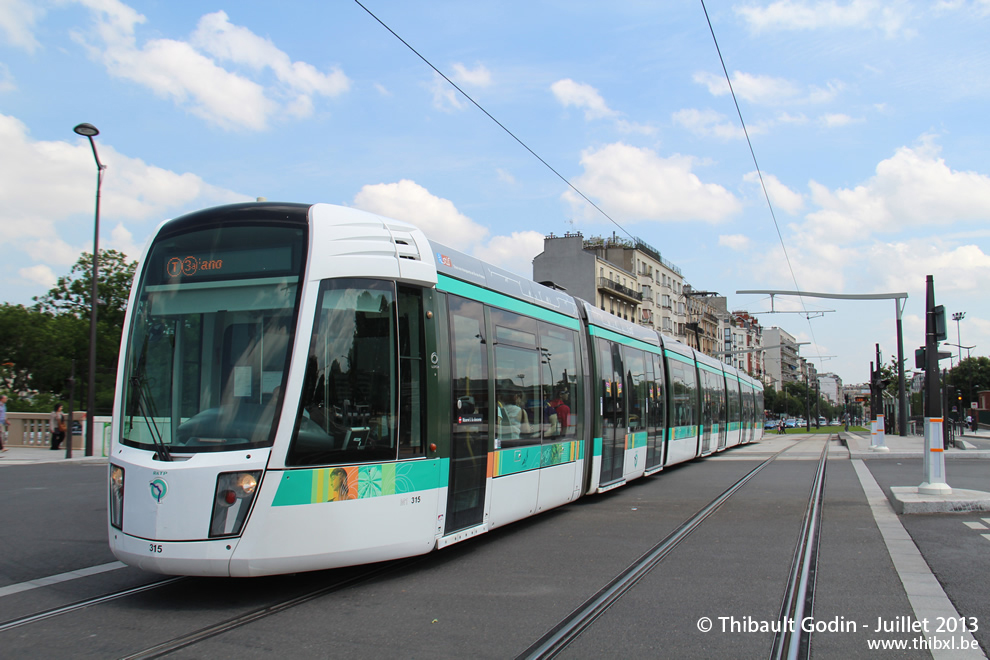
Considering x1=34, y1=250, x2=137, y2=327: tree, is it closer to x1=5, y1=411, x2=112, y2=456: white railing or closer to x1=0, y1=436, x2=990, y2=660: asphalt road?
x1=5, y1=411, x2=112, y2=456: white railing

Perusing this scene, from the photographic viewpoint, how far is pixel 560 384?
1086cm

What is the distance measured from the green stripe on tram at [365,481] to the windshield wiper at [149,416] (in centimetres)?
Result: 93

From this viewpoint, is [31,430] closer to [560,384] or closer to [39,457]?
[39,457]

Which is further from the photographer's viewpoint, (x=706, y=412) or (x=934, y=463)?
(x=706, y=412)

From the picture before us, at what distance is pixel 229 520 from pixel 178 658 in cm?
130

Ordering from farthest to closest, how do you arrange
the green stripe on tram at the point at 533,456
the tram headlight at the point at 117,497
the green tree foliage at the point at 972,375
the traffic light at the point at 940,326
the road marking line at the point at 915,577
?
1. the green tree foliage at the point at 972,375
2. the traffic light at the point at 940,326
3. the green stripe on tram at the point at 533,456
4. the tram headlight at the point at 117,497
5. the road marking line at the point at 915,577

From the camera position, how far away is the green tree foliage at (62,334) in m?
46.8

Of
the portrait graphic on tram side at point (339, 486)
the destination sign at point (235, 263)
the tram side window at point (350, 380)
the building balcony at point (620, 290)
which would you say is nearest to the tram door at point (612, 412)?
the tram side window at point (350, 380)

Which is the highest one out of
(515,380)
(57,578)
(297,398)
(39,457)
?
(515,380)

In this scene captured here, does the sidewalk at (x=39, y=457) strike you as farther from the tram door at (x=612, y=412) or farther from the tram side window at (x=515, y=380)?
the tram side window at (x=515, y=380)

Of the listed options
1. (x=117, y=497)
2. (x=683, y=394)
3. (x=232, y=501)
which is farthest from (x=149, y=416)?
(x=683, y=394)

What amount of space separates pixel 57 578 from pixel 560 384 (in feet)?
20.6

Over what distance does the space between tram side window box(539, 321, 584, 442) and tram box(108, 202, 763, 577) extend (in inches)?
70.7

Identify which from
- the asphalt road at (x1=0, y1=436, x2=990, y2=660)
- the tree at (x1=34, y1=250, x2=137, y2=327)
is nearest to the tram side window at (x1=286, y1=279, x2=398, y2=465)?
the asphalt road at (x1=0, y1=436, x2=990, y2=660)
